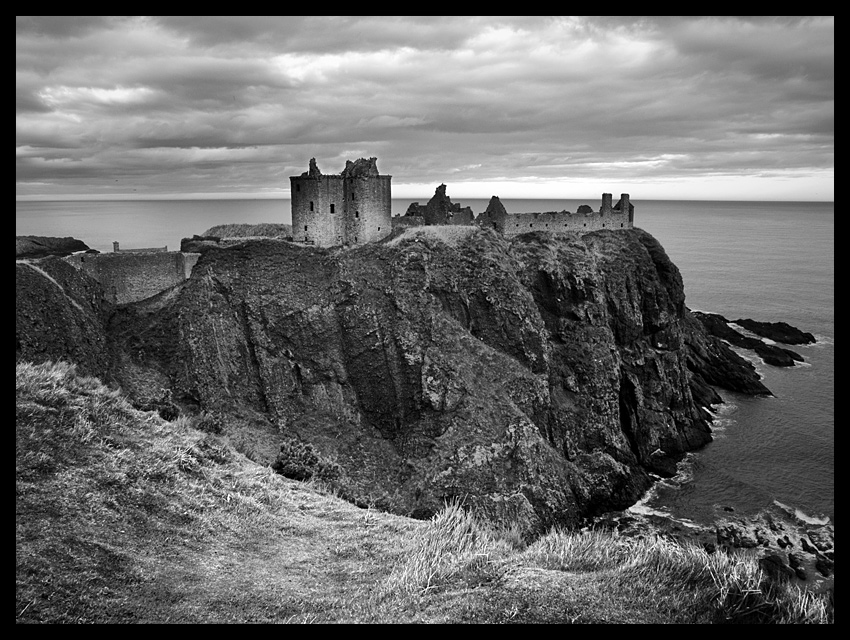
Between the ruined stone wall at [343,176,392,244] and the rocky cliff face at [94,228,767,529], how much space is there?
10.7ft

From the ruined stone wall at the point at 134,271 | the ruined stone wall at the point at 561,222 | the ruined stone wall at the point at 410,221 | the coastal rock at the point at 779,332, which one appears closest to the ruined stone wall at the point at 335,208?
the ruined stone wall at the point at 410,221

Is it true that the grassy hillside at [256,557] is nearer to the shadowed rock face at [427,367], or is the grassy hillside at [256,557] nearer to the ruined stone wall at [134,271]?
the shadowed rock face at [427,367]

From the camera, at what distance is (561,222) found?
61.8 m

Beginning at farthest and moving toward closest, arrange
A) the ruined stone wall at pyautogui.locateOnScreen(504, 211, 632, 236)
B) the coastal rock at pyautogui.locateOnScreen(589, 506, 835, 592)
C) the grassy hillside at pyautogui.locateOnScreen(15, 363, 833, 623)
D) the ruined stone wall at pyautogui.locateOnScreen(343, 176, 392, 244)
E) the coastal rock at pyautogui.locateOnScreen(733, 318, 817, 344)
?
the coastal rock at pyautogui.locateOnScreen(733, 318, 817, 344)
the ruined stone wall at pyautogui.locateOnScreen(504, 211, 632, 236)
the ruined stone wall at pyautogui.locateOnScreen(343, 176, 392, 244)
the coastal rock at pyautogui.locateOnScreen(589, 506, 835, 592)
the grassy hillside at pyautogui.locateOnScreen(15, 363, 833, 623)

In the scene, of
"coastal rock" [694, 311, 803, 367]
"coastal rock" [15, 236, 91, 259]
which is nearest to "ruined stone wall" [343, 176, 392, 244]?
"coastal rock" [15, 236, 91, 259]

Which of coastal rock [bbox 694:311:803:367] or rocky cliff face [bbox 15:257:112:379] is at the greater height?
rocky cliff face [bbox 15:257:112:379]

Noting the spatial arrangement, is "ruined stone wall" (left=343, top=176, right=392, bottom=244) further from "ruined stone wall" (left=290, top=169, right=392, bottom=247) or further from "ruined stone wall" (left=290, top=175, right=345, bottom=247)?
"ruined stone wall" (left=290, top=175, right=345, bottom=247)

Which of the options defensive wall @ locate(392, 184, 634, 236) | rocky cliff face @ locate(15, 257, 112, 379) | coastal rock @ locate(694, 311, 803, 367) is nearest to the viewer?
rocky cliff face @ locate(15, 257, 112, 379)

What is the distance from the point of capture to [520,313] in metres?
45.7

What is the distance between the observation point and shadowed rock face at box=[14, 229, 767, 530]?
3697cm

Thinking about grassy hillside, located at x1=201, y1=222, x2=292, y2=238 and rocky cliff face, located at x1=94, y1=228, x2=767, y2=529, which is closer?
rocky cliff face, located at x1=94, y1=228, x2=767, y2=529

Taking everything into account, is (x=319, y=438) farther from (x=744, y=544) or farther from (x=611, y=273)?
(x=611, y=273)

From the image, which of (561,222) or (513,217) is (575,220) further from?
(513,217)

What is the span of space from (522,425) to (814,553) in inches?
699
